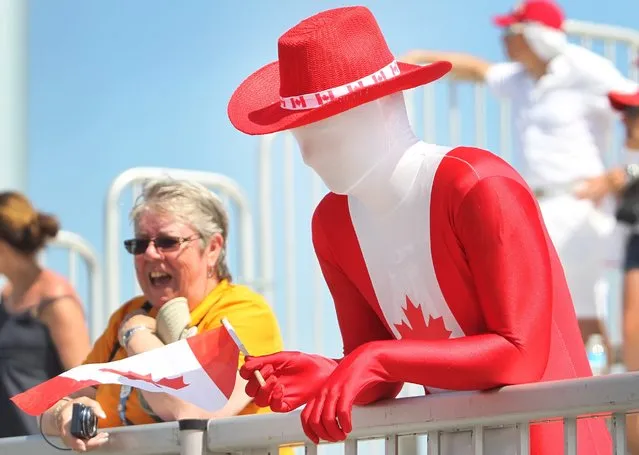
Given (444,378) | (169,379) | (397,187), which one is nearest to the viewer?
(444,378)

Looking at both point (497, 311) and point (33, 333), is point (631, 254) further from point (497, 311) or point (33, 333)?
point (497, 311)

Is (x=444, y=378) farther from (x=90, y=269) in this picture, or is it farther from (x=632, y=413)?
(x=90, y=269)

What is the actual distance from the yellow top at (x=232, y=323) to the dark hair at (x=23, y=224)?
1.34 metres

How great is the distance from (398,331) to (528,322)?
0.36m

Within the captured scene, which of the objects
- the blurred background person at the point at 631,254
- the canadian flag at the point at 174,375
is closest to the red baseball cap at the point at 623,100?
the blurred background person at the point at 631,254

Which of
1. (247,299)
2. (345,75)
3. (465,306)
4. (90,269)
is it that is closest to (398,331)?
(465,306)

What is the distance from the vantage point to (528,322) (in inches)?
106

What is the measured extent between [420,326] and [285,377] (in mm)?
298

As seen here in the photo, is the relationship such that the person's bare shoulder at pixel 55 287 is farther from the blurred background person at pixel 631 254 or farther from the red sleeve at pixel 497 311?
the red sleeve at pixel 497 311

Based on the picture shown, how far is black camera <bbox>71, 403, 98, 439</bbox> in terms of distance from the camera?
→ 3.47 metres

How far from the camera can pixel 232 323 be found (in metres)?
3.74

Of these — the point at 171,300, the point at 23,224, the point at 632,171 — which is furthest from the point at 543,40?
the point at 171,300

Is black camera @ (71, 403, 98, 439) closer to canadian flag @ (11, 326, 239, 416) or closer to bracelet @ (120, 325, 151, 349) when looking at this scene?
canadian flag @ (11, 326, 239, 416)

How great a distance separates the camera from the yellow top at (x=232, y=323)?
3.75 m
